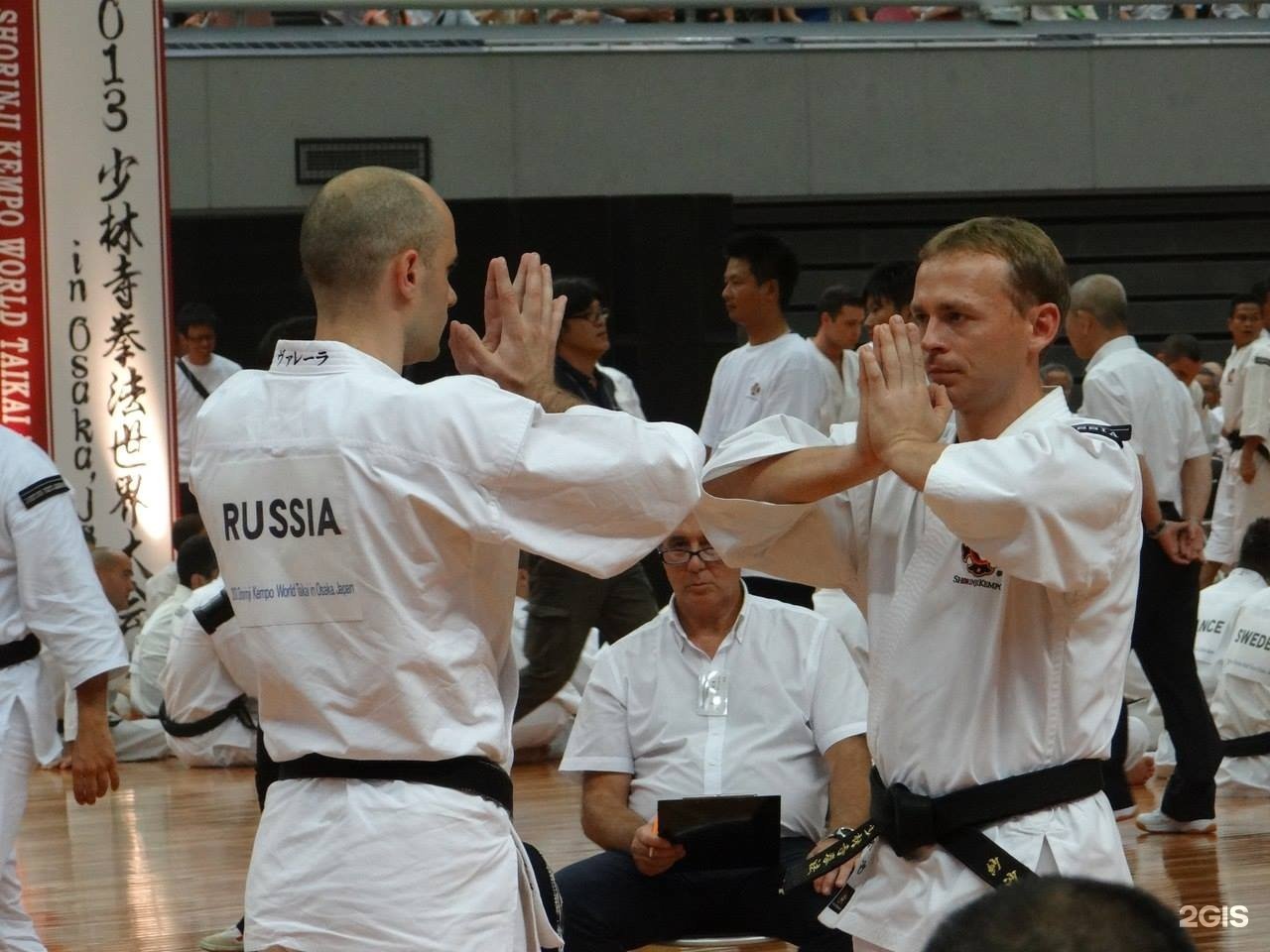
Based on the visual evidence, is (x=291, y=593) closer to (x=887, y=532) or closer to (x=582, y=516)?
(x=582, y=516)

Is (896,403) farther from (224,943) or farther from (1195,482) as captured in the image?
(1195,482)

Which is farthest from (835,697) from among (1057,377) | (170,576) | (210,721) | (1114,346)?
(1057,377)

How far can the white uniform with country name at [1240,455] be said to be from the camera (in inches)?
321

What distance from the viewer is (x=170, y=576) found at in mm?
8898

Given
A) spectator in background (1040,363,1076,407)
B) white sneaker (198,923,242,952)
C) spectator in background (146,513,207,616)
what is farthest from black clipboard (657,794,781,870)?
spectator in background (1040,363,1076,407)

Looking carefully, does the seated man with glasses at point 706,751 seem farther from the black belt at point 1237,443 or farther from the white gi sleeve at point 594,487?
the black belt at point 1237,443

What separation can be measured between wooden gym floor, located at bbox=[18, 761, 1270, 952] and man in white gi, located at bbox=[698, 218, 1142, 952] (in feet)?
7.20

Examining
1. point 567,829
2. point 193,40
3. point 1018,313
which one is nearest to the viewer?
point 1018,313

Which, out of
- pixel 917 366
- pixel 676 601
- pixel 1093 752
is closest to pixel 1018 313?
pixel 917 366

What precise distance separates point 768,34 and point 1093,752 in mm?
10107

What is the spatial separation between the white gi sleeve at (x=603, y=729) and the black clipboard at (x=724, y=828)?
417mm

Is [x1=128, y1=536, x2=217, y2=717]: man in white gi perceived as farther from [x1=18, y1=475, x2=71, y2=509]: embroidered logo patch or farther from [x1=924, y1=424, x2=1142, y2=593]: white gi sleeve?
[x1=924, y1=424, x2=1142, y2=593]: white gi sleeve

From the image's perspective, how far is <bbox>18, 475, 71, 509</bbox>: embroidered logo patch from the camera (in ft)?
12.8

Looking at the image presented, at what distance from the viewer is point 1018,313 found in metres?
2.43
